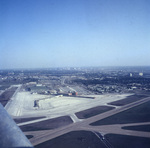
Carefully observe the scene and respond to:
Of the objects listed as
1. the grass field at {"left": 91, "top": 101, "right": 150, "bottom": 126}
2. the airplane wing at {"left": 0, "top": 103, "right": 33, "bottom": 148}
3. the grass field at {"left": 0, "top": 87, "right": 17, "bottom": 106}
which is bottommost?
the grass field at {"left": 91, "top": 101, "right": 150, "bottom": 126}

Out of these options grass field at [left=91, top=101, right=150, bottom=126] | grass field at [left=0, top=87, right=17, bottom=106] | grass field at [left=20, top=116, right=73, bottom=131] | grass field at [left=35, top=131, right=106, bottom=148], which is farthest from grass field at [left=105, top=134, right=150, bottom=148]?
grass field at [left=0, top=87, right=17, bottom=106]

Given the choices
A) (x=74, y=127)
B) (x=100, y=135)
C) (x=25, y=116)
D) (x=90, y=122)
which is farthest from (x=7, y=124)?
(x=25, y=116)

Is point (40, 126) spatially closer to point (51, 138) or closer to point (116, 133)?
point (51, 138)

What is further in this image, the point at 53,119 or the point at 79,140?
the point at 53,119

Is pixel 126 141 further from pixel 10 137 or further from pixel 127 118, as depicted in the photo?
pixel 10 137

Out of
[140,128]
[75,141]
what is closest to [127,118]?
[140,128]

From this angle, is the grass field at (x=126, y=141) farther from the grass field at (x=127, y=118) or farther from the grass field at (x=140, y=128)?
the grass field at (x=127, y=118)

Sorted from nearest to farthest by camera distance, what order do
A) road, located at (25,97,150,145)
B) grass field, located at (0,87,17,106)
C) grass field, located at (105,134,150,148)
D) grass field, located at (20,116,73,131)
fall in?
1. grass field, located at (105,134,150,148)
2. road, located at (25,97,150,145)
3. grass field, located at (20,116,73,131)
4. grass field, located at (0,87,17,106)

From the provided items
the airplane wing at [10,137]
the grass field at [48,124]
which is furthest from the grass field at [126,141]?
the airplane wing at [10,137]

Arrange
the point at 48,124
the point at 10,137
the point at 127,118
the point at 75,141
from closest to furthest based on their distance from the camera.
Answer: the point at 10,137, the point at 75,141, the point at 48,124, the point at 127,118

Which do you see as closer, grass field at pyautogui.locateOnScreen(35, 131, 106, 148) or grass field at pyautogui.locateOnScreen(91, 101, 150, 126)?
grass field at pyautogui.locateOnScreen(35, 131, 106, 148)

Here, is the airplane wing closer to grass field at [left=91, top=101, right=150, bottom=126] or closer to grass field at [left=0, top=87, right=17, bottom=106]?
grass field at [left=91, top=101, right=150, bottom=126]
